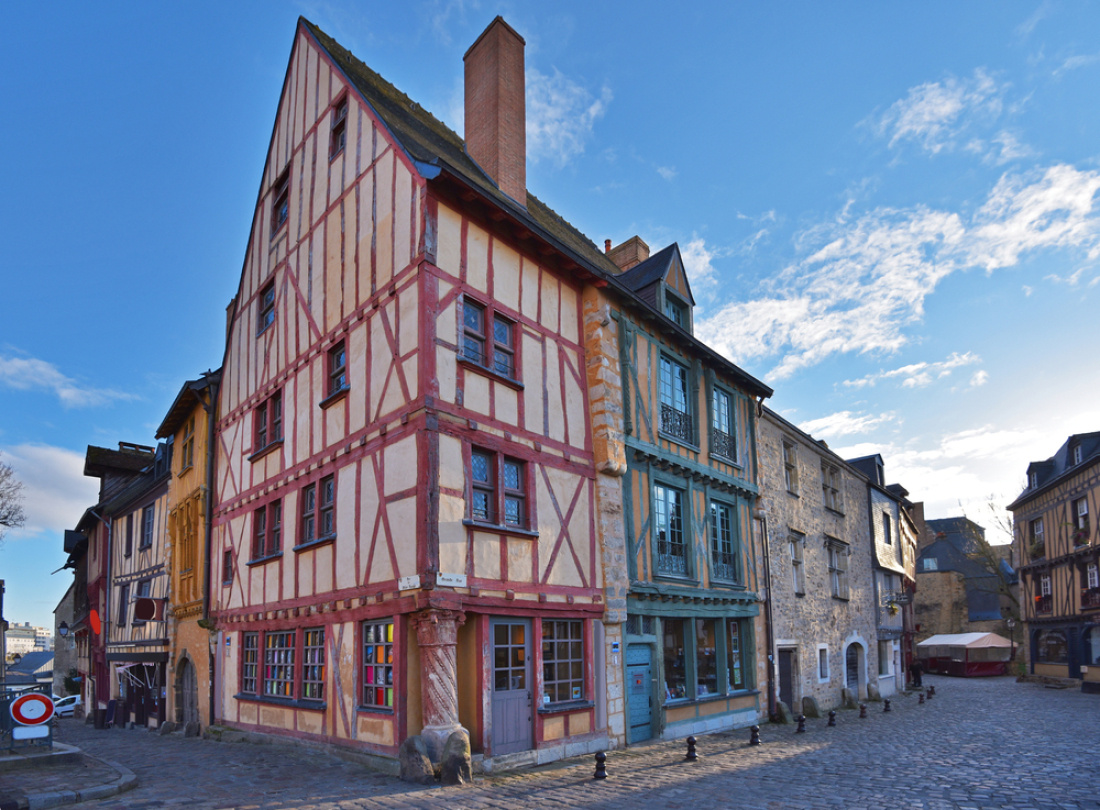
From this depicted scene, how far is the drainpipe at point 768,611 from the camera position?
16156 millimetres

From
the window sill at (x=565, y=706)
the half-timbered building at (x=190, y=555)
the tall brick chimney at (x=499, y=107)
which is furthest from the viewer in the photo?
the half-timbered building at (x=190, y=555)

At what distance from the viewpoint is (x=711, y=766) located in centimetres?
1035

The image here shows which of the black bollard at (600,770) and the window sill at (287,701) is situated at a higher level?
the window sill at (287,701)

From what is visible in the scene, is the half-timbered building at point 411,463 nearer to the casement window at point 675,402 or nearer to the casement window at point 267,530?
the casement window at point 267,530

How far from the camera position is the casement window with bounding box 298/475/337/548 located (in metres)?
11.6

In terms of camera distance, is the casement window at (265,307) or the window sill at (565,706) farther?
the casement window at (265,307)

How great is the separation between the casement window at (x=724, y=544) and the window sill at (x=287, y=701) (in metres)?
7.77

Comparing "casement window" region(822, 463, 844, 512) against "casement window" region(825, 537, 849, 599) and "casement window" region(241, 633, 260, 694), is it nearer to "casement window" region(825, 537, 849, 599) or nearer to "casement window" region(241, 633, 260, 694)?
"casement window" region(825, 537, 849, 599)

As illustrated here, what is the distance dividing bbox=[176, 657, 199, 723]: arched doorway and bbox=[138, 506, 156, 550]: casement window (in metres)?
4.55

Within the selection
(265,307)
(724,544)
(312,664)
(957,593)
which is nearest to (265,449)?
(265,307)

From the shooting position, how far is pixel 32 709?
9617 millimetres

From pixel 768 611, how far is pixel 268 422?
36.3ft

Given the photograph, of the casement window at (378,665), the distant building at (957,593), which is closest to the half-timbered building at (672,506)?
the casement window at (378,665)

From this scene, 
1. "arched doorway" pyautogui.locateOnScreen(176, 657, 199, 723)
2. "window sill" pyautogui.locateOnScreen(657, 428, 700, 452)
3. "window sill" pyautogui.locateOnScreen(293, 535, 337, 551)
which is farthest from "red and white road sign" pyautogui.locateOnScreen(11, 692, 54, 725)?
"window sill" pyautogui.locateOnScreen(657, 428, 700, 452)
